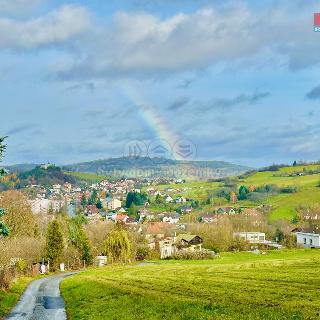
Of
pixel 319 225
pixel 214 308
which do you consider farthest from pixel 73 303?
pixel 319 225

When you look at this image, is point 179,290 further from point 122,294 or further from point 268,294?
point 268,294

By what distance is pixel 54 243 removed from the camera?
104 m

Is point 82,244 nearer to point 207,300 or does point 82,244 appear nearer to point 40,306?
point 40,306

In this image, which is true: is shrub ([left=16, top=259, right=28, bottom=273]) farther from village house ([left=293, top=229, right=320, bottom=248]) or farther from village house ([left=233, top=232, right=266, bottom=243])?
village house ([left=233, top=232, right=266, bottom=243])

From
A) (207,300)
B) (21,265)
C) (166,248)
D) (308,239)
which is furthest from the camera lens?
(308,239)

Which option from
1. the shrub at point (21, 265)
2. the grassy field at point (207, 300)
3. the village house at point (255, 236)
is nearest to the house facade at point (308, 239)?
the village house at point (255, 236)

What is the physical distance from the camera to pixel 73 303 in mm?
46875

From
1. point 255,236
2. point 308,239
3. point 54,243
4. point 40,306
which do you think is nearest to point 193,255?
point 54,243

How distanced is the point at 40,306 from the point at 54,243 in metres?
58.6

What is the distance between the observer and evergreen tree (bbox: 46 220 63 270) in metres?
103

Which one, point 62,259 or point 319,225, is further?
point 319,225

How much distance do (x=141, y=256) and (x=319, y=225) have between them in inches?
2804

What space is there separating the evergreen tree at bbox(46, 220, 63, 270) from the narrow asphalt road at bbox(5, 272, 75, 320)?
3697cm

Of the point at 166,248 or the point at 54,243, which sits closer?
the point at 54,243
